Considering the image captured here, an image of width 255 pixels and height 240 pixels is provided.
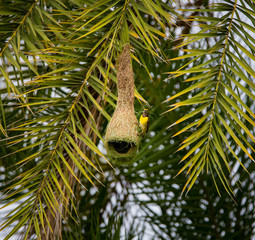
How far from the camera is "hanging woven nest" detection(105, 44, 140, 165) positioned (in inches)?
98.0

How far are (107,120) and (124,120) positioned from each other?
4.86 ft

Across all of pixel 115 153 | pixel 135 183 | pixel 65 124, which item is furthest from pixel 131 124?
pixel 135 183

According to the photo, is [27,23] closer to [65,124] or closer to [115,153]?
[65,124]

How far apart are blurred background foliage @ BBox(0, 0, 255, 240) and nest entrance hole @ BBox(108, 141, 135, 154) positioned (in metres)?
0.10

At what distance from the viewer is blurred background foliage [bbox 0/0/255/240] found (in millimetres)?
2820

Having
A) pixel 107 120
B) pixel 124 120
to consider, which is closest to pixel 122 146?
pixel 124 120

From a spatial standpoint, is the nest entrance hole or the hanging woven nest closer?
the hanging woven nest

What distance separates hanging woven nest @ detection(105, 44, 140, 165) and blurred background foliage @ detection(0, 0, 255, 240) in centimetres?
11

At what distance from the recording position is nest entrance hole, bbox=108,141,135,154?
2.60m

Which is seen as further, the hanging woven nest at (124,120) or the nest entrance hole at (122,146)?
the nest entrance hole at (122,146)

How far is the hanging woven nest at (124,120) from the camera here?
2490 millimetres

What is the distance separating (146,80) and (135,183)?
3.56 feet

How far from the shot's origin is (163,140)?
143 inches

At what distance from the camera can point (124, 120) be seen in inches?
98.6
